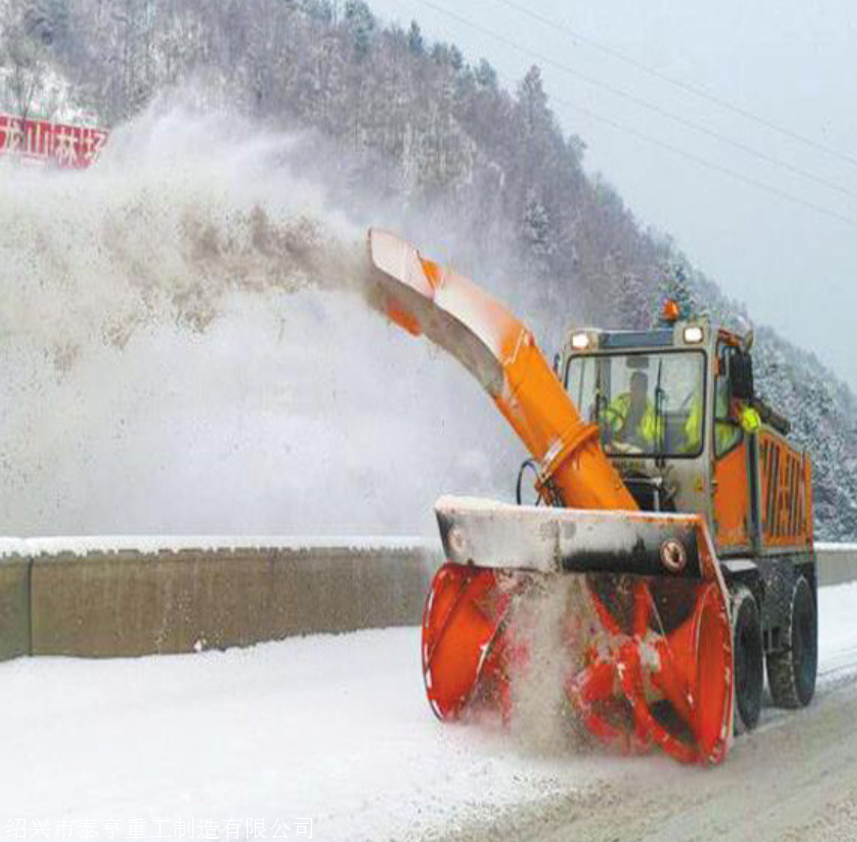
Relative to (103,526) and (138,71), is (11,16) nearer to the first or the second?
(138,71)

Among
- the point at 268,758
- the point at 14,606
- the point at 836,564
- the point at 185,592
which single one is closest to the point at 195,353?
the point at 185,592

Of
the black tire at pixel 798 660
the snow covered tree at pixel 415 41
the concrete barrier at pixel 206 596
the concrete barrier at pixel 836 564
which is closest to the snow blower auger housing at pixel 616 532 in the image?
the black tire at pixel 798 660

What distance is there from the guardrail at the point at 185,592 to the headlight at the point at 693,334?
361 cm

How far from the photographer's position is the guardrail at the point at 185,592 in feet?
26.3

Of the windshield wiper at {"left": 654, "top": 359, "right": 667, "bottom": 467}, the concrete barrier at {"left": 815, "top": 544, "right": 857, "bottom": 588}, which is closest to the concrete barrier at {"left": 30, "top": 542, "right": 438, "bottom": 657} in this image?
the windshield wiper at {"left": 654, "top": 359, "right": 667, "bottom": 467}

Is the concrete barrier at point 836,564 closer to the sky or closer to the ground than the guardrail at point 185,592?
closer to the ground

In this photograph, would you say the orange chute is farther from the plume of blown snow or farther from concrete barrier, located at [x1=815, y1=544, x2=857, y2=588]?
concrete barrier, located at [x1=815, y1=544, x2=857, y2=588]

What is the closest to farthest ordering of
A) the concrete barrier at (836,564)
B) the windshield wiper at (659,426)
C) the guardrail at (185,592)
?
1. the guardrail at (185,592)
2. the windshield wiper at (659,426)
3. the concrete barrier at (836,564)

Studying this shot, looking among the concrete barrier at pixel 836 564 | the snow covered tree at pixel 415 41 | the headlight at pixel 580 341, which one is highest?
the snow covered tree at pixel 415 41

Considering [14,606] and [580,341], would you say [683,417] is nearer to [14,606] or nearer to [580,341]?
[580,341]

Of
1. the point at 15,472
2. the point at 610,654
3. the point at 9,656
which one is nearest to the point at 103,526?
the point at 15,472

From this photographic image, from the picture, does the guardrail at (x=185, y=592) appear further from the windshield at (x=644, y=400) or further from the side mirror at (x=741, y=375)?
the side mirror at (x=741, y=375)

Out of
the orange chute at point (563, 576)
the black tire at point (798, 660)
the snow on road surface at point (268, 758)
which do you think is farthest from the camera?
the black tire at point (798, 660)

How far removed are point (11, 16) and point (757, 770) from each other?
121 m
